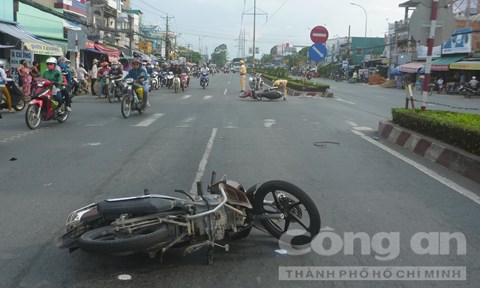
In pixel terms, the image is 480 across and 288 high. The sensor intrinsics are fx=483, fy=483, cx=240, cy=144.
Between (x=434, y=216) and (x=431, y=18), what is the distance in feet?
17.9

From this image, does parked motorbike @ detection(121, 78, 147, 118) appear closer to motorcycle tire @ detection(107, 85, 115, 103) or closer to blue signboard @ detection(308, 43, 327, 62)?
motorcycle tire @ detection(107, 85, 115, 103)

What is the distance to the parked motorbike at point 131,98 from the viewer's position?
1376cm

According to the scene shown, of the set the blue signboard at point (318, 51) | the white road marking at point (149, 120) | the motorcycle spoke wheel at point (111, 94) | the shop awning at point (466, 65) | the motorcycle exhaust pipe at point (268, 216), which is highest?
the shop awning at point (466, 65)

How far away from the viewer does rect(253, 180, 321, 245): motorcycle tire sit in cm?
411

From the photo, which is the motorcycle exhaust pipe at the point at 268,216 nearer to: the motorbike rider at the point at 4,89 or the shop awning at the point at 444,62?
the motorbike rider at the point at 4,89

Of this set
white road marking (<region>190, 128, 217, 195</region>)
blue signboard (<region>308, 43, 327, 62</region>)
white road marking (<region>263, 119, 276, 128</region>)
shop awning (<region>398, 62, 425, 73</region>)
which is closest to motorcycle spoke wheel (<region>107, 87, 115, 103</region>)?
white road marking (<region>263, 119, 276, 128</region>)

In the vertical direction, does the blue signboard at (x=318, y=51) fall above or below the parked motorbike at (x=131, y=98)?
above

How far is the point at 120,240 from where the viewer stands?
3.45 meters

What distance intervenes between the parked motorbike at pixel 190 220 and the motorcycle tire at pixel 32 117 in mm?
7791

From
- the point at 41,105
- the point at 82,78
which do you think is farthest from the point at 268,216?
the point at 82,78

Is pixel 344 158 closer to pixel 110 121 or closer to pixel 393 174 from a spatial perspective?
pixel 393 174

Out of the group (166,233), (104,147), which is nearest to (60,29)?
(104,147)

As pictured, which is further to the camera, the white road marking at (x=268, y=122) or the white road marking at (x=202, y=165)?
the white road marking at (x=268, y=122)

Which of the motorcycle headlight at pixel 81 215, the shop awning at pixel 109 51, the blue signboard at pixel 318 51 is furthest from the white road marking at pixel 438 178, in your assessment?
the shop awning at pixel 109 51
